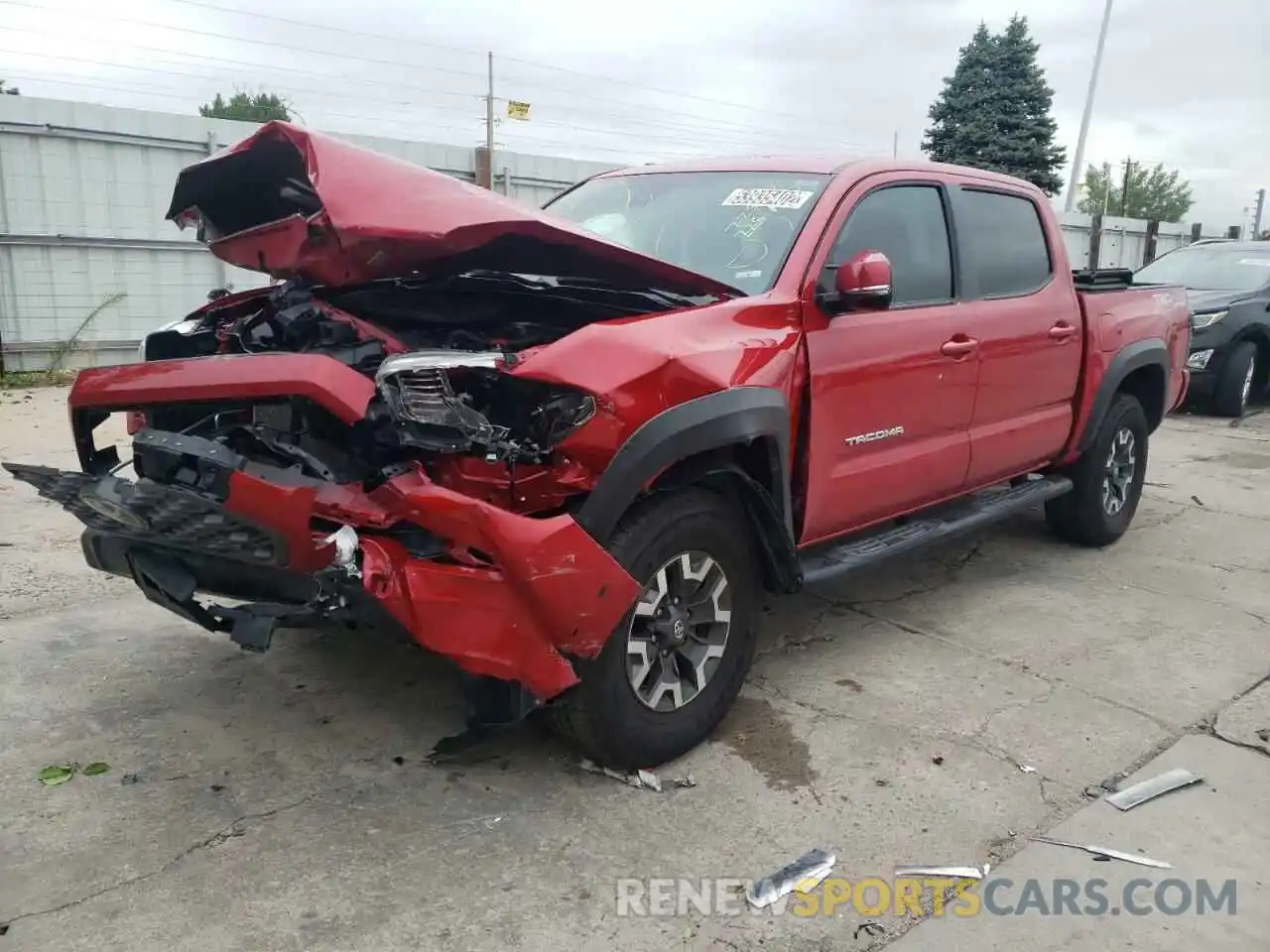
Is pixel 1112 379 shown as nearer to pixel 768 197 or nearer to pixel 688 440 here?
pixel 768 197

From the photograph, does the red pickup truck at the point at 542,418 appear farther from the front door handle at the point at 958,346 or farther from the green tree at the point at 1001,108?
the green tree at the point at 1001,108

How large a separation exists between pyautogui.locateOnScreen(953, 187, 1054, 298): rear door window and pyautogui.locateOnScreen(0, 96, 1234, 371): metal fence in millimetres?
9025

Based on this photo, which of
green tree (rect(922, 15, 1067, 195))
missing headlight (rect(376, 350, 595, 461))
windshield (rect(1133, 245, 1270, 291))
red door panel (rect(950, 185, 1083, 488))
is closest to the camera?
missing headlight (rect(376, 350, 595, 461))

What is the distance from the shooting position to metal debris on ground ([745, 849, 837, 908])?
2.67 metres

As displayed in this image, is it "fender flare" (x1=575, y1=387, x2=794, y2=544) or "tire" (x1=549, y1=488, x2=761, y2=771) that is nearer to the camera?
"fender flare" (x1=575, y1=387, x2=794, y2=544)

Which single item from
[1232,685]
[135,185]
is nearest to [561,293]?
[1232,685]

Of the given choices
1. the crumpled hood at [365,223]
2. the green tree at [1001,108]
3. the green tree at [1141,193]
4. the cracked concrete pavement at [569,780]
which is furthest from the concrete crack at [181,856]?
the green tree at [1141,193]

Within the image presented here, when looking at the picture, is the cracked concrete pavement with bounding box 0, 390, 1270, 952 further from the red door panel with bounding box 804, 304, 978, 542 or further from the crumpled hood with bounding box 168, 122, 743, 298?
the crumpled hood with bounding box 168, 122, 743, 298

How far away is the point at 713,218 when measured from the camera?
13.0 ft

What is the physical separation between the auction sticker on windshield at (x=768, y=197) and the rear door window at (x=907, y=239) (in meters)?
0.20

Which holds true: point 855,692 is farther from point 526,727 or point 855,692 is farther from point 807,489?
point 526,727

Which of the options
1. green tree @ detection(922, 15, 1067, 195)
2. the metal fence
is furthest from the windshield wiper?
green tree @ detection(922, 15, 1067, 195)

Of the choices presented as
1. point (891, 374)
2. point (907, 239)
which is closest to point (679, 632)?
point (891, 374)

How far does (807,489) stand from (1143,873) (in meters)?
1.54
